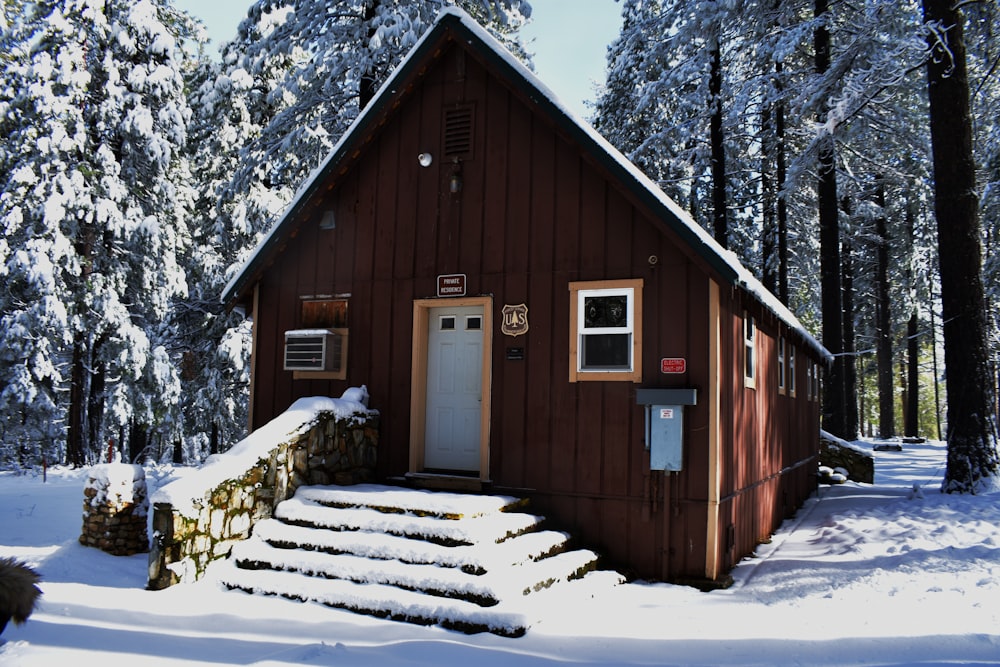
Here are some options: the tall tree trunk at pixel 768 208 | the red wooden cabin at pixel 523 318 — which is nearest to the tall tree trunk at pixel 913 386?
the tall tree trunk at pixel 768 208

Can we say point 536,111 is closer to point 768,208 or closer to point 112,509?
point 112,509

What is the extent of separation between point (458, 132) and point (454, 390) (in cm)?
339

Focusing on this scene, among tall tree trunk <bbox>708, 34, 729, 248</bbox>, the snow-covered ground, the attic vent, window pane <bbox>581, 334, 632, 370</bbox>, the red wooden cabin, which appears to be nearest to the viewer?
the snow-covered ground

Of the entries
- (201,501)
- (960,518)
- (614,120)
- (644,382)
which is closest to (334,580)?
(201,501)

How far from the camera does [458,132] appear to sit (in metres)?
9.76

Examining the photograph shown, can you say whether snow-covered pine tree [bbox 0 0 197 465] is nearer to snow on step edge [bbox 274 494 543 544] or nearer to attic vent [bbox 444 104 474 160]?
attic vent [bbox 444 104 474 160]

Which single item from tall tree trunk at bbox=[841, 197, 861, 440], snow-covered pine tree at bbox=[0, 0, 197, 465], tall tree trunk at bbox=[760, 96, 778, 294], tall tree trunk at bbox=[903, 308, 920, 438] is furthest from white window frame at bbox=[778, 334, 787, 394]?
tall tree trunk at bbox=[903, 308, 920, 438]

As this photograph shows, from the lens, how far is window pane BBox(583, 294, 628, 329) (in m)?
8.66

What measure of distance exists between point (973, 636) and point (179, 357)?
70.0 ft

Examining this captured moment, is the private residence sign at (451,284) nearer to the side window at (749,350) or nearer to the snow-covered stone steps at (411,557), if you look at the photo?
the snow-covered stone steps at (411,557)

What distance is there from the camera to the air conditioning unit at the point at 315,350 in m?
10.0

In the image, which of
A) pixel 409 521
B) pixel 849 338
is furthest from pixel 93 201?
pixel 849 338

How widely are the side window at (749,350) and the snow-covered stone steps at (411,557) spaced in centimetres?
326

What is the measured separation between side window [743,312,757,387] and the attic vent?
165 inches
